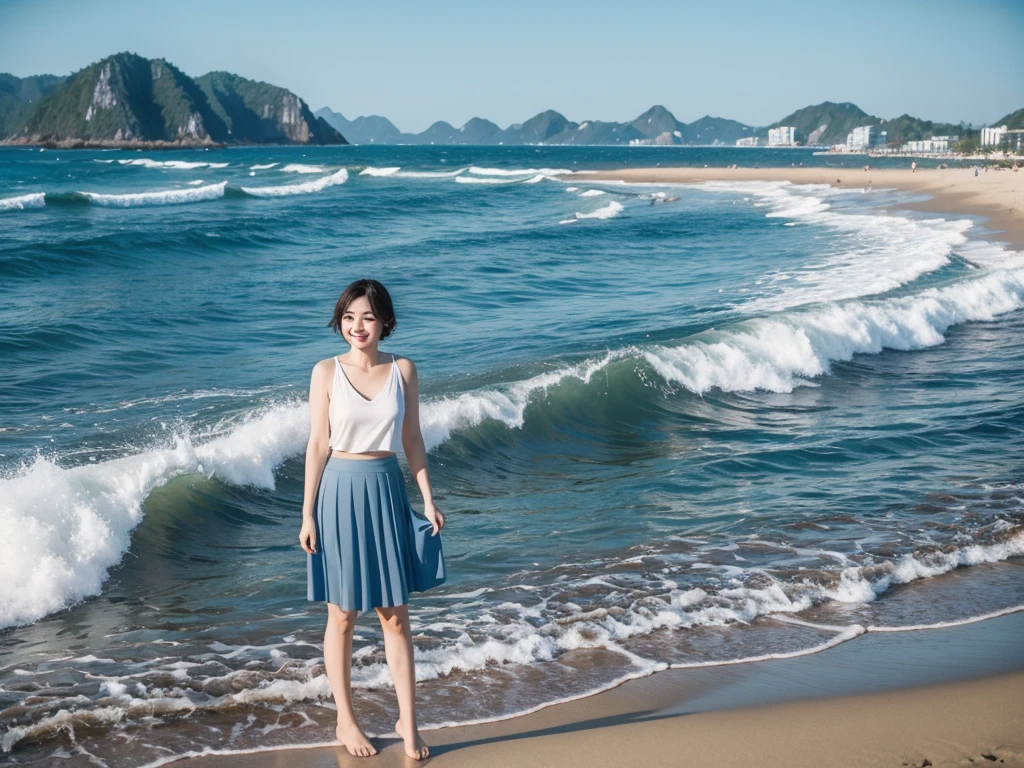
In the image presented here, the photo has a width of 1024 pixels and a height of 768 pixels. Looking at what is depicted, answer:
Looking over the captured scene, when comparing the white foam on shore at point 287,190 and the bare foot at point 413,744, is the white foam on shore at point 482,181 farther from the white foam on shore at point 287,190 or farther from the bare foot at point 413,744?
the bare foot at point 413,744

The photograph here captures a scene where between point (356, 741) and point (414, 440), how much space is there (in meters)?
1.26

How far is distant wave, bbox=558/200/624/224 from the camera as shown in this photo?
34500 mm

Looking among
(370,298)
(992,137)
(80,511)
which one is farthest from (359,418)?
(992,137)

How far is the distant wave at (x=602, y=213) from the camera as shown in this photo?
113ft

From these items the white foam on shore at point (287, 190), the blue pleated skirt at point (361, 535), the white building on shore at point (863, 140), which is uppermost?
the white building on shore at point (863, 140)

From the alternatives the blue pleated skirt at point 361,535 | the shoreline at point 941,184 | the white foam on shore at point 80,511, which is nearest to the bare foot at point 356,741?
the blue pleated skirt at point 361,535

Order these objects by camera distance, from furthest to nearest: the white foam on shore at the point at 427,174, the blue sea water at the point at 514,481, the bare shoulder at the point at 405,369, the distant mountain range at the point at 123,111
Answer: the distant mountain range at the point at 123,111 < the white foam on shore at the point at 427,174 < the blue sea water at the point at 514,481 < the bare shoulder at the point at 405,369

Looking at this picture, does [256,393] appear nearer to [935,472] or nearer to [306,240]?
[935,472]

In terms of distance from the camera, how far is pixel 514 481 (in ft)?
27.1

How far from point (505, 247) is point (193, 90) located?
571 feet

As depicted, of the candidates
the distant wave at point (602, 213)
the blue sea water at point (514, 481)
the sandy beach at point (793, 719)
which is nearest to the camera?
the sandy beach at point (793, 719)

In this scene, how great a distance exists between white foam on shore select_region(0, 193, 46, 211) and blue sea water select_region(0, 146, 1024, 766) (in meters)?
17.8

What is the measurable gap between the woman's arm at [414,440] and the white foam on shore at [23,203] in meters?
37.5

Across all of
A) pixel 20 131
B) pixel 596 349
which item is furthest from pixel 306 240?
pixel 20 131
